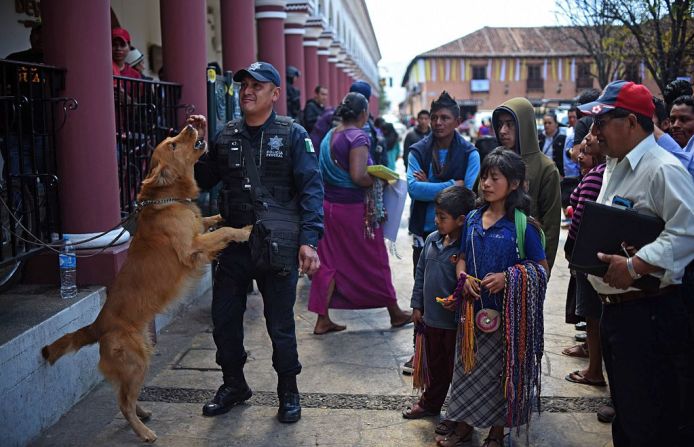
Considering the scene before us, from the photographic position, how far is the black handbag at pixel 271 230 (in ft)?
14.3

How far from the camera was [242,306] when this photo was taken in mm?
4672

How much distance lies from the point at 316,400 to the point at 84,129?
2600mm

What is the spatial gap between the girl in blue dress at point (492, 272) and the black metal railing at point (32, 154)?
2945mm

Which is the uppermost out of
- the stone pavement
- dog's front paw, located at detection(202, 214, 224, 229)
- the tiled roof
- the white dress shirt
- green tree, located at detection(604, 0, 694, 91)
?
the tiled roof

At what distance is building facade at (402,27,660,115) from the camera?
59719mm

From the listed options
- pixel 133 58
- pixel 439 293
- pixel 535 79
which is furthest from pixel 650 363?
pixel 535 79

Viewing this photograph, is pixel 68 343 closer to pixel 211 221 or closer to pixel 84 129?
pixel 211 221

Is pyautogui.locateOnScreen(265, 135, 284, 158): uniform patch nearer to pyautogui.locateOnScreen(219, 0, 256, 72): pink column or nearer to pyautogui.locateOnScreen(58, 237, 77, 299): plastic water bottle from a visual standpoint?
pyautogui.locateOnScreen(58, 237, 77, 299): plastic water bottle

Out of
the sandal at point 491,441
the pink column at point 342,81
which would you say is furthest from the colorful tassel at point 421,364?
the pink column at point 342,81

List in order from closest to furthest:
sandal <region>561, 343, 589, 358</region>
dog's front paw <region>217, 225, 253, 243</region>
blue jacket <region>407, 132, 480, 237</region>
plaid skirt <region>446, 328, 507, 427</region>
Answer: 1. plaid skirt <region>446, 328, 507, 427</region>
2. dog's front paw <region>217, 225, 253, 243</region>
3. blue jacket <region>407, 132, 480, 237</region>
4. sandal <region>561, 343, 589, 358</region>

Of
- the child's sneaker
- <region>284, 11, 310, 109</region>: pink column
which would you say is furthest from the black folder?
<region>284, 11, 310, 109</region>: pink column

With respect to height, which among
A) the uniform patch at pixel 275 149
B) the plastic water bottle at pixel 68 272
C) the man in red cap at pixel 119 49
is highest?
the man in red cap at pixel 119 49

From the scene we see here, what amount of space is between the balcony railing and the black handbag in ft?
193

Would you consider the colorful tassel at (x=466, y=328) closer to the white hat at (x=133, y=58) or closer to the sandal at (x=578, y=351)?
the sandal at (x=578, y=351)
